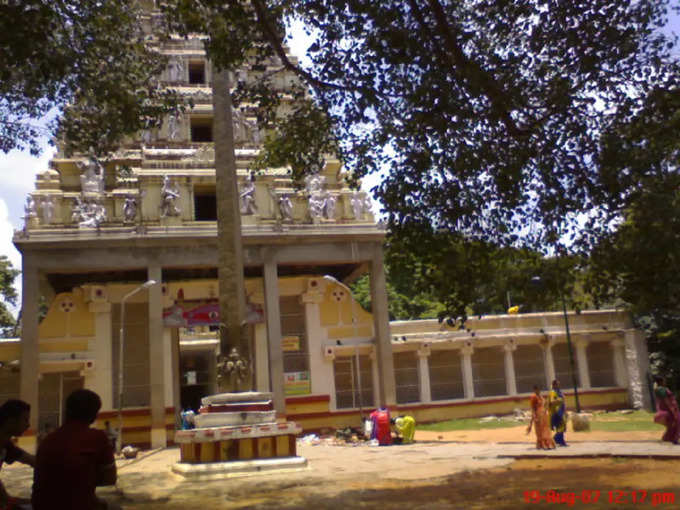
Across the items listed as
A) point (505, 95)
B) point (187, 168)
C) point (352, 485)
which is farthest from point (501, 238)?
point (187, 168)

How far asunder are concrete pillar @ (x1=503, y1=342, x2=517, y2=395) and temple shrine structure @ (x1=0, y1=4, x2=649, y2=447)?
0.21 feet

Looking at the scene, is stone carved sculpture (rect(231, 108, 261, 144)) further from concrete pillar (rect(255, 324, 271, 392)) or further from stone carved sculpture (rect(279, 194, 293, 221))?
concrete pillar (rect(255, 324, 271, 392))

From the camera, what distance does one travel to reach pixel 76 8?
378 inches

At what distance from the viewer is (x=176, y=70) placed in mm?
26594

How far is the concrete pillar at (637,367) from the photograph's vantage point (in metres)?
26.1

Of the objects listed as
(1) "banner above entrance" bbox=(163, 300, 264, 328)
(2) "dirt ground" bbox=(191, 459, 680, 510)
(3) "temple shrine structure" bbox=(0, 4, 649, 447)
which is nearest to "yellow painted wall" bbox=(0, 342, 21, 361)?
(3) "temple shrine structure" bbox=(0, 4, 649, 447)

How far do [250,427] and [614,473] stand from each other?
6.33 m

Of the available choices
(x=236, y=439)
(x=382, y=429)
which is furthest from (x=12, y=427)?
(x=382, y=429)

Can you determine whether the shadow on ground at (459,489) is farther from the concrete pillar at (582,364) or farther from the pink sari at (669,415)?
the concrete pillar at (582,364)

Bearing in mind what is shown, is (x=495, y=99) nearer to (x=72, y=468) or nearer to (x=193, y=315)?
(x=72, y=468)

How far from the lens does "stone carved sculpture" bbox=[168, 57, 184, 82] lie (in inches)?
1045

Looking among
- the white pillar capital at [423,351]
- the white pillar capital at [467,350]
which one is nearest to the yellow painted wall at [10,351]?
the white pillar capital at [423,351]

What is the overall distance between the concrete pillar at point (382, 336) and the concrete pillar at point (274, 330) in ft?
11.5

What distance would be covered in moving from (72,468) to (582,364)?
26263 mm
